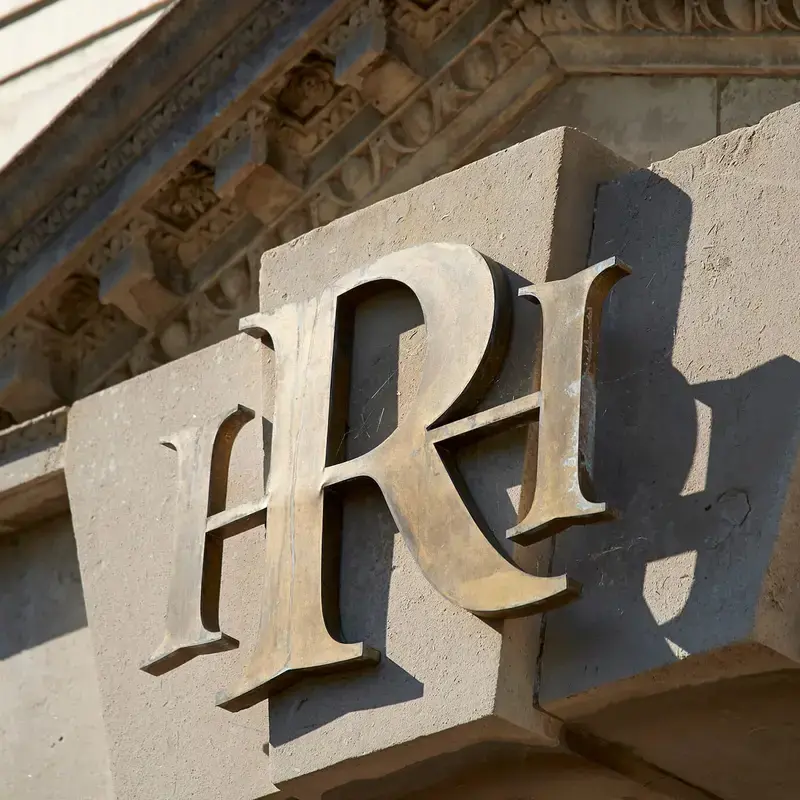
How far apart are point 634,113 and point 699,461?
5.07 ft

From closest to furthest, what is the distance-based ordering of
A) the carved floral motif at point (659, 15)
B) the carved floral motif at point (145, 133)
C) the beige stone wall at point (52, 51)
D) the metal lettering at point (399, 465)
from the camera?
1. the metal lettering at point (399, 465)
2. the carved floral motif at point (659, 15)
3. the carved floral motif at point (145, 133)
4. the beige stone wall at point (52, 51)

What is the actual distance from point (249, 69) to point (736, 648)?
241cm

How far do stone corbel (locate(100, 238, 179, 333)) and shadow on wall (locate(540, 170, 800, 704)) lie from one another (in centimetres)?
178

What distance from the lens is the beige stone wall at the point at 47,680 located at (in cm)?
481

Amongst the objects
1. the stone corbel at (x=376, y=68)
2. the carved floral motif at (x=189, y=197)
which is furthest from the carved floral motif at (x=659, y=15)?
the carved floral motif at (x=189, y=197)

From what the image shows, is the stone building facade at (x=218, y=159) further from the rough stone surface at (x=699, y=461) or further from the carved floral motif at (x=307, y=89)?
the rough stone surface at (x=699, y=461)

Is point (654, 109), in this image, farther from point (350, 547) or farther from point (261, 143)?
point (350, 547)

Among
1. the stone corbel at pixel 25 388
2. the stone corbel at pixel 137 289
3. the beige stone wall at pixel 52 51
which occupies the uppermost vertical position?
the beige stone wall at pixel 52 51

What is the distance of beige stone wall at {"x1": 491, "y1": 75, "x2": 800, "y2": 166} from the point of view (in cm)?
471

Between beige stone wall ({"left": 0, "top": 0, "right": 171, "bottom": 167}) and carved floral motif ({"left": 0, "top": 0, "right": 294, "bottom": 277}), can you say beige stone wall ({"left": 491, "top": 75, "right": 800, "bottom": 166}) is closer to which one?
carved floral motif ({"left": 0, "top": 0, "right": 294, "bottom": 277})

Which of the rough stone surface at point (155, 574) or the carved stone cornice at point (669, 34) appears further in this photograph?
the carved stone cornice at point (669, 34)

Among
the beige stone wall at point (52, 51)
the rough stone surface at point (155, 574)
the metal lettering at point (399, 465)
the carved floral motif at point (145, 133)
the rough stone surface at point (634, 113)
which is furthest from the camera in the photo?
the beige stone wall at point (52, 51)

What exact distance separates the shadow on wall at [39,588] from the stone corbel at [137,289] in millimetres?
619

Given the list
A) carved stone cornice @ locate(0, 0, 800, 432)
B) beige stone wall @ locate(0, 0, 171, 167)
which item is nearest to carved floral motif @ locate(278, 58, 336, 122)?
carved stone cornice @ locate(0, 0, 800, 432)
